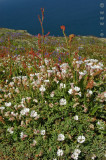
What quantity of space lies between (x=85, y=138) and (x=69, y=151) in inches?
16.7

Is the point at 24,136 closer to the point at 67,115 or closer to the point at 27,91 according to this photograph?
the point at 67,115

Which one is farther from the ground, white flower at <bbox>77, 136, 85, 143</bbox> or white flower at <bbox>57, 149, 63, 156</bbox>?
white flower at <bbox>77, 136, 85, 143</bbox>

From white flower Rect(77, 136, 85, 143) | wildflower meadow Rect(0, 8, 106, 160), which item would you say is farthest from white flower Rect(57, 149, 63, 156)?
white flower Rect(77, 136, 85, 143)

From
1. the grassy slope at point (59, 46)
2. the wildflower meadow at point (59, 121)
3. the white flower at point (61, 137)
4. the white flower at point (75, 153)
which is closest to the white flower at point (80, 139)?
the wildflower meadow at point (59, 121)

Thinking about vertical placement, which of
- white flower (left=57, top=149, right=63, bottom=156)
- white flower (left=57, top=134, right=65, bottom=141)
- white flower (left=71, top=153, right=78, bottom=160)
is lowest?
white flower (left=71, top=153, right=78, bottom=160)

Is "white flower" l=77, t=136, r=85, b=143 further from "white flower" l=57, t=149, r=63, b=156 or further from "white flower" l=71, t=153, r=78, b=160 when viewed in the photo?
"white flower" l=57, t=149, r=63, b=156

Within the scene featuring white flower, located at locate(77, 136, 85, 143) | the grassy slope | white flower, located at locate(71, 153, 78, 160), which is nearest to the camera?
white flower, located at locate(71, 153, 78, 160)

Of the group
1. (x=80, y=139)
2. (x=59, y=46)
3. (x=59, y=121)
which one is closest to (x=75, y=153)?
(x=80, y=139)

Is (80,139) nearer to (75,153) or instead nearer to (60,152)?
(75,153)

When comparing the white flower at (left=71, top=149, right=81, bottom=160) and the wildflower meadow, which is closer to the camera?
the white flower at (left=71, top=149, right=81, bottom=160)

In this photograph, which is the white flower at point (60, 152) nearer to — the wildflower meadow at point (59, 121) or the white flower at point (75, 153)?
the wildflower meadow at point (59, 121)

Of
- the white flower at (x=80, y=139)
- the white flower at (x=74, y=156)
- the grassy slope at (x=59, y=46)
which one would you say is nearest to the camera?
the white flower at (x=74, y=156)

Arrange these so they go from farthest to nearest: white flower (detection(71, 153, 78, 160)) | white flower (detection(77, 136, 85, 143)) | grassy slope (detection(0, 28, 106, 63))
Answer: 1. grassy slope (detection(0, 28, 106, 63))
2. white flower (detection(77, 136, 85, 143))
3. white flower (detection(71, 153, 78, 160))

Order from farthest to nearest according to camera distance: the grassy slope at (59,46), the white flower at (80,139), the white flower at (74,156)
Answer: the grassy slope at (59,46) < the white flower at (80,139) < the white flower at (74,156)
